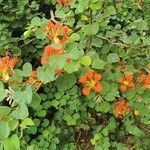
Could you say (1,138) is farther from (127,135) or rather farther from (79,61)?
(127,135)

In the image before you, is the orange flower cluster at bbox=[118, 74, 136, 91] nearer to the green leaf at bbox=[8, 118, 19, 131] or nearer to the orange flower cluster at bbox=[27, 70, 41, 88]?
the orange flower cluster at bbox=[27, 70, 41, 88]

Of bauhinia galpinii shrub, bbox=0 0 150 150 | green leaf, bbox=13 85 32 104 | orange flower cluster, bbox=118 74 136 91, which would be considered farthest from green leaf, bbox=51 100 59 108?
green leaf, bbox=13 85 32 104

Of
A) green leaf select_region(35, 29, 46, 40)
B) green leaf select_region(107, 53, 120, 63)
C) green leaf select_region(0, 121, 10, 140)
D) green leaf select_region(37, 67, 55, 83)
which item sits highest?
green leaf select_region(35, 29, 46, 40)

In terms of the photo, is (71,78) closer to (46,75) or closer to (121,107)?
(46,75)

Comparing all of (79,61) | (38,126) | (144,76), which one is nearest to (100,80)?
(144,76)

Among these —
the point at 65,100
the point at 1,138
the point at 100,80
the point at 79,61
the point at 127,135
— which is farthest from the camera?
the point at 127,135

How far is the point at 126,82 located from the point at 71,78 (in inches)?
12.9

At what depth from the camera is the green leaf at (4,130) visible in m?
1.17

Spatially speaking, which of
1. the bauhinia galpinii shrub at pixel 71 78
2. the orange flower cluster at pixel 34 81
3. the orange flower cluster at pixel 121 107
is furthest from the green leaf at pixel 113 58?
the orange flower cluster at pixel 121 107

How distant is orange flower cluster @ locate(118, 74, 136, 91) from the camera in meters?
1.65

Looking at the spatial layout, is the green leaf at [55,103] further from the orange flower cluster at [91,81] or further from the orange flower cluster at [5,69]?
the orange flower cluster at [5,69]

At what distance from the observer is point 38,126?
78.7 inches

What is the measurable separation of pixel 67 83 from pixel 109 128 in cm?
75

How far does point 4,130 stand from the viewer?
3.87 ft
